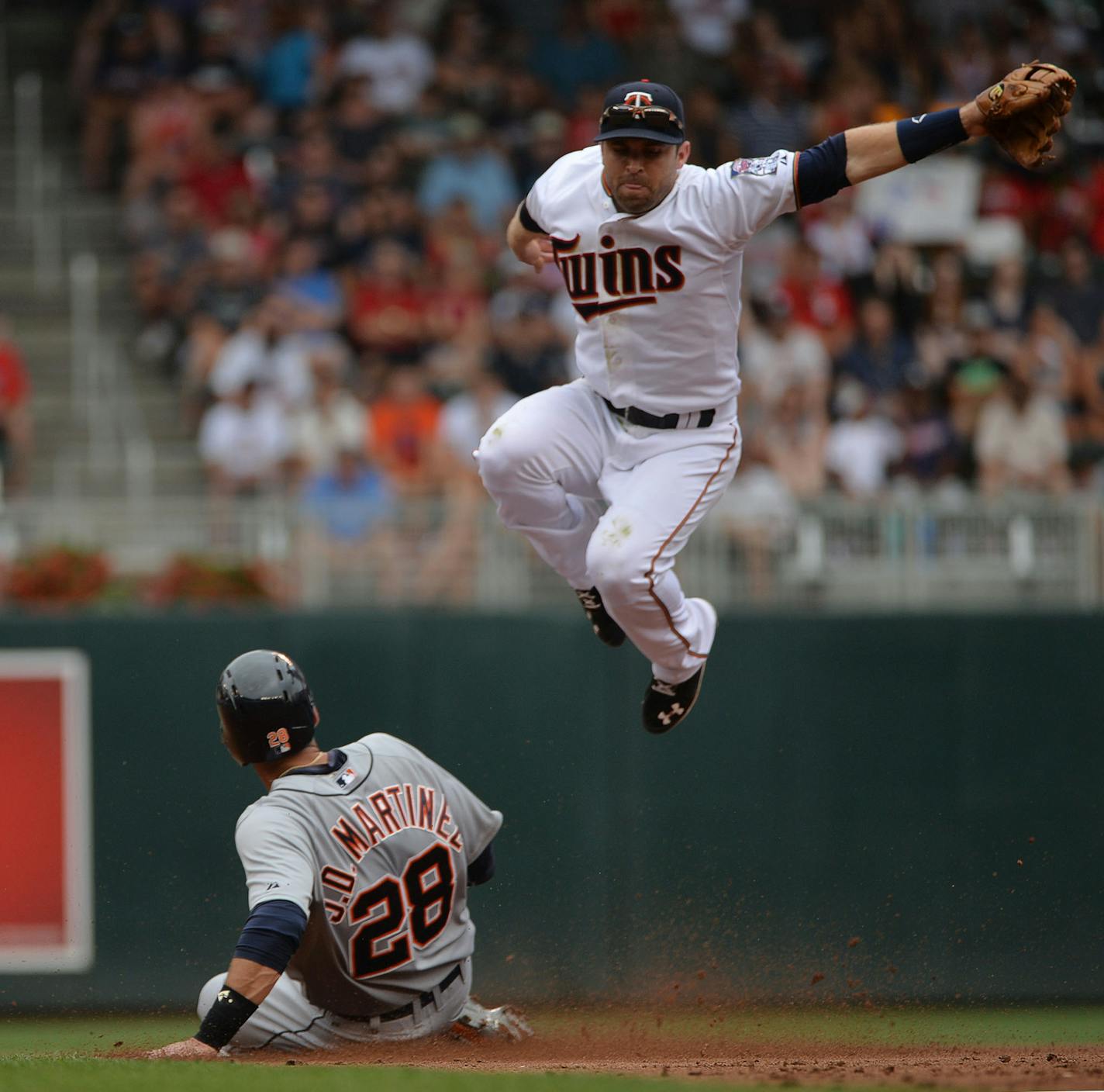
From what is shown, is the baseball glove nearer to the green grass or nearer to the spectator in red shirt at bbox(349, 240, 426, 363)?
the green grass

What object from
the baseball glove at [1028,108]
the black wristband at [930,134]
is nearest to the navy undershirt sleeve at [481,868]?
the black wristband at [930,134]

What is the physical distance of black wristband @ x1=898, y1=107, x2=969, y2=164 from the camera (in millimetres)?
5660

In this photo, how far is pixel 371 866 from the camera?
6016mm

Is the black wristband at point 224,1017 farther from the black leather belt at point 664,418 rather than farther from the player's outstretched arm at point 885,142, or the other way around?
the player's outstretched arm at point 885,142

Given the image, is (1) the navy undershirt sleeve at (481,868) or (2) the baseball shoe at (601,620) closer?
(1) the navy undershirt sleeve at (481,868)

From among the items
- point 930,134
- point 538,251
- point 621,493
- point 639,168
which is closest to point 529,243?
point 538,251

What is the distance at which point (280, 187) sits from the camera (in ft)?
44.5

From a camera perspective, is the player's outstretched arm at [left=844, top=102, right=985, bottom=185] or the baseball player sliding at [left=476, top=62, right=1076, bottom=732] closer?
the player's outstretched arm at [left=844, top=102, right=985, bottom=185]

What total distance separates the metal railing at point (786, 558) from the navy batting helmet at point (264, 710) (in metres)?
3.01

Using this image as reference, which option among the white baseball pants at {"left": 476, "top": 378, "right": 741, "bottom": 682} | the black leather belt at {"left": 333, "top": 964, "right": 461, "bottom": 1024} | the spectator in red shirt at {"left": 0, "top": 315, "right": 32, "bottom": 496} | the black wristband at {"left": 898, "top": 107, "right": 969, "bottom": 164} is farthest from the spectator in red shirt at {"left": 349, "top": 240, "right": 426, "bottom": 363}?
the black wristband at {"left": 898, "top": 107, "right": 969, "bottom": 164}

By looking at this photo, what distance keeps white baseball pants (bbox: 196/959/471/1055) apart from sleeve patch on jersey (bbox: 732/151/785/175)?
3019 millimetres

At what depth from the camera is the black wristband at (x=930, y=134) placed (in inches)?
223

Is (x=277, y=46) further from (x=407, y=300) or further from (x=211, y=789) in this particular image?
(x=211, y=789)

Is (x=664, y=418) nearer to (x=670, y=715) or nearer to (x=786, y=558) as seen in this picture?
(x=670, y=715)
